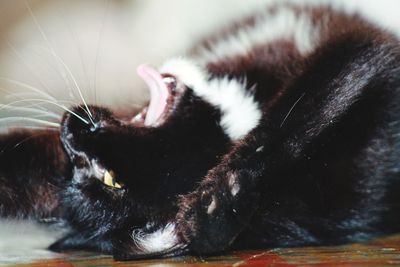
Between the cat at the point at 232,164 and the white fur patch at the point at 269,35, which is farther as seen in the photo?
the white fur patch at the point at 269,35

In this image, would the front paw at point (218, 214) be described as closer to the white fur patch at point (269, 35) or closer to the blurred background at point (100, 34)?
the white fur patch at point (269, 35)

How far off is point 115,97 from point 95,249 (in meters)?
0.54

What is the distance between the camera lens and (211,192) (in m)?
1.09

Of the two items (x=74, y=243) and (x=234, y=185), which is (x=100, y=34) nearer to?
(x=74, y=243)

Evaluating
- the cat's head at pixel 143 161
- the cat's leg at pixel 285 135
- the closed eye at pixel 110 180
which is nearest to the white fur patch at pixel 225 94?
the cat's head at pixel 143 161

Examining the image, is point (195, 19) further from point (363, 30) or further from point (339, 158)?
point (339, 158)

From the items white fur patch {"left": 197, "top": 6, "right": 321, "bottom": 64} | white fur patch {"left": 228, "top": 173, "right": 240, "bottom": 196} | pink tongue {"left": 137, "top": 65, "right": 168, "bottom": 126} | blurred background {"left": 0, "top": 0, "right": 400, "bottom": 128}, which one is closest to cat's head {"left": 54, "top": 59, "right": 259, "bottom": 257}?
pink tongue {"left": 137, "top": 65, "right": 168, "bottom": 126}

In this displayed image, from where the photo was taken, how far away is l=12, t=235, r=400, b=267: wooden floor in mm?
964

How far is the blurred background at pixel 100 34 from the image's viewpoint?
6.81ft

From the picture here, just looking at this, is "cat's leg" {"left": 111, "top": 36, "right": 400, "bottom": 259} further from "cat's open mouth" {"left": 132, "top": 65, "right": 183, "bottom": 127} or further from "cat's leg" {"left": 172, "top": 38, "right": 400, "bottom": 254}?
"cat's open mouth" {"left": 132, "top": 65, "right": 183, "bottom": 127}

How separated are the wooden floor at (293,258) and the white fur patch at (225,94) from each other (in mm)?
303

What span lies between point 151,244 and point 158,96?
1.18 ft

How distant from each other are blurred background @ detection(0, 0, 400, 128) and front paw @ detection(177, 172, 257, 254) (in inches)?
35.5

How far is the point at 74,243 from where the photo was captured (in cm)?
135
